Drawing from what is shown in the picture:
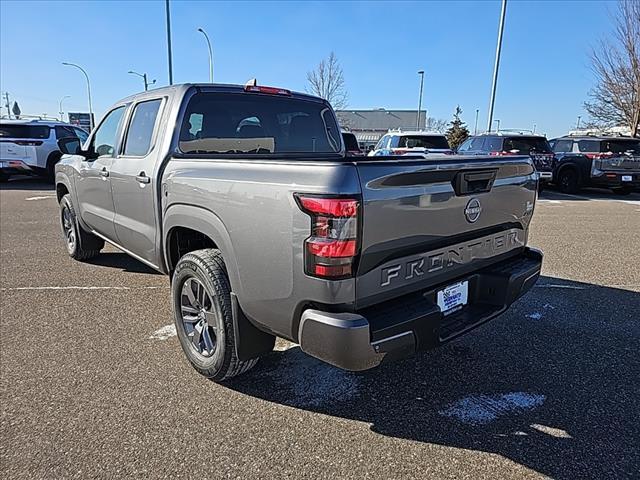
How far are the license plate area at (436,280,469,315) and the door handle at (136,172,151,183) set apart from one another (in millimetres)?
2283

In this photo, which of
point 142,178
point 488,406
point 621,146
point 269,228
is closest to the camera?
point 269,228

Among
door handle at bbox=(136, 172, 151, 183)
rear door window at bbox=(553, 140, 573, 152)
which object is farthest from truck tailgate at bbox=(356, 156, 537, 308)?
rear door window at bbox=(553, 140, 573, 152)

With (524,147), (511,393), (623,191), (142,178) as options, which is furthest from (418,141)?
(511,393)

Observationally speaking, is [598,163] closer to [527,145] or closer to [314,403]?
[527,145]

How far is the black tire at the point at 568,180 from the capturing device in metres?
14.8

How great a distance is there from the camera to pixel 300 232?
218 cm

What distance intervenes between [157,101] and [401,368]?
2.81 meters

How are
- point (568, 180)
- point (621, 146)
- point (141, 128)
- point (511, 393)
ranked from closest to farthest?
point (511, 393) < point (141, 128) < point (621, 146) < point (568, 180)

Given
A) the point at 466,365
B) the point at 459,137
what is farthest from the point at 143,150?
the point at 459,137

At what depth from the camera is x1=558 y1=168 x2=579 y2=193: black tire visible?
48.4 feet

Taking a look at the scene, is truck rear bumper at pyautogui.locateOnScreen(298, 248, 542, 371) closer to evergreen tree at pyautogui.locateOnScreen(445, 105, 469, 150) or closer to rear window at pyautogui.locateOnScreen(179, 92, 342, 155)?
rear window at pyautogui.locateOnScreen(179, 92, 342, 155)

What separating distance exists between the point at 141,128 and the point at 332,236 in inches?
101

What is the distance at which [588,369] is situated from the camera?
3.28 meters

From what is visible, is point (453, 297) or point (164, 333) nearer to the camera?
point (453, 297)
